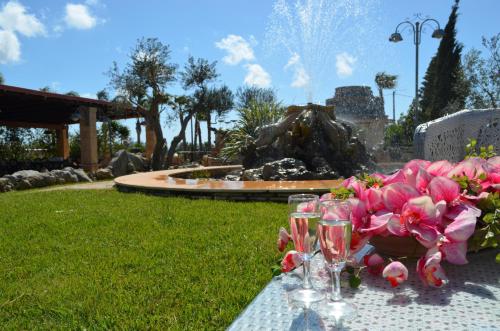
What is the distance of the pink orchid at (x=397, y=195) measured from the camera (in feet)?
3.87

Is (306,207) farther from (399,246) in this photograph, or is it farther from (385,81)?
(385,81)

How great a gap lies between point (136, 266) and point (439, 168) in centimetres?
293

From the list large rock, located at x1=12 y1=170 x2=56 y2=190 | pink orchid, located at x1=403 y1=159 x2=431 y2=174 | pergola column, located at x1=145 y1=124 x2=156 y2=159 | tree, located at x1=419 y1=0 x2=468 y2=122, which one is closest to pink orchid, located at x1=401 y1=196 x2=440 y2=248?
pink orchid, located at x1=403 y1=159 x2=431 y2=174

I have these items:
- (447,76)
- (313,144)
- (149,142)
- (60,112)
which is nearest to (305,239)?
(313,144)

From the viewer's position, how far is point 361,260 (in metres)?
1.31

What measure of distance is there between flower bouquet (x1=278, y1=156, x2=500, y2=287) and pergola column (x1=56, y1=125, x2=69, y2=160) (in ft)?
87.0

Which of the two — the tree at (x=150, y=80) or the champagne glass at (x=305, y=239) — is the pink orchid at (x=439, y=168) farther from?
the tree at (x=150, y=80)

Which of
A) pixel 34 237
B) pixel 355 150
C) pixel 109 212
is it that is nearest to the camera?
pixel 34 237

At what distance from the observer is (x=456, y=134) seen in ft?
20.0

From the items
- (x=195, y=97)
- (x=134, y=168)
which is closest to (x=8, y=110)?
(x=134, y=168)

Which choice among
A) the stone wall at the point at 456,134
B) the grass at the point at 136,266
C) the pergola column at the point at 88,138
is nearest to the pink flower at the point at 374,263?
the grass at the point at 136,266

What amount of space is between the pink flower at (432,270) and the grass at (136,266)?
5.44 ft

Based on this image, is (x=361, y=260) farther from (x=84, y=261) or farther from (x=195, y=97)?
(x=195, y=97)

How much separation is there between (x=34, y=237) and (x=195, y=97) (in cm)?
1992
